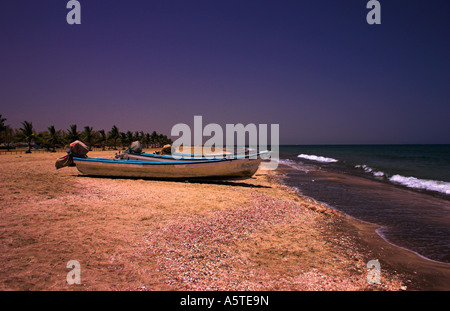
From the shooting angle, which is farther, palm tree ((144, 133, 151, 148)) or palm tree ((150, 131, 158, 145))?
palm tree ((150, 131, 158, 145))

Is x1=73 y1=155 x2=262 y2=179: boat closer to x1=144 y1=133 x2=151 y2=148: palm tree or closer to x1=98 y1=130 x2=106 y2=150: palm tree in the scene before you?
x1=98 y1=130 x2=106 y2=150: palm tree

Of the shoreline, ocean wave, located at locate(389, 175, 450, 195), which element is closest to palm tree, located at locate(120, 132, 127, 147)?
ocean wave, located at locate(389, 175, 450, 195)

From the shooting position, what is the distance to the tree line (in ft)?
142

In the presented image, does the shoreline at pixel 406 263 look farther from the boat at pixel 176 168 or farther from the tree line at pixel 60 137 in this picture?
the tree line at pixel 60 137


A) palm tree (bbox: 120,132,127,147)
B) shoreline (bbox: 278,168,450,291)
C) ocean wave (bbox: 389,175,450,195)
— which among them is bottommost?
ocean wave (bbox: 389,175,450,195)

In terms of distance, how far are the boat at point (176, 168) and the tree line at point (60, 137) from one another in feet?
124

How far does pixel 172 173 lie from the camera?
13172mm

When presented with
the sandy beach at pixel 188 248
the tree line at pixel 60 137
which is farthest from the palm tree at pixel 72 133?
the sandy beach at pixel 188 248

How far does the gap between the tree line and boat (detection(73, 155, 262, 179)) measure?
124 ft

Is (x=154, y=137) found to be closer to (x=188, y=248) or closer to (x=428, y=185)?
(x=428, y=185)

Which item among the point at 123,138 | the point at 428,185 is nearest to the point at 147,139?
the point at 123,138

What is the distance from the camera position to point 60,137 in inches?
1978
